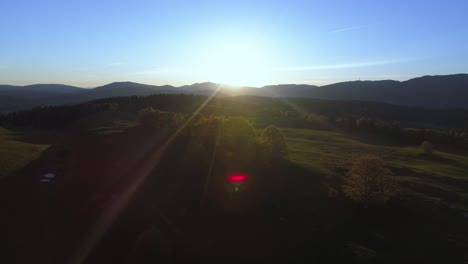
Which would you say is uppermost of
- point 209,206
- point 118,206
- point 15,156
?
point 15,156

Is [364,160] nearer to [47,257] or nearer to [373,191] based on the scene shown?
[373,191]

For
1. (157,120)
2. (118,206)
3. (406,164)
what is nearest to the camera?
(118,206)

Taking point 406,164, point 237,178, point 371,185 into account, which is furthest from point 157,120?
point 406,164

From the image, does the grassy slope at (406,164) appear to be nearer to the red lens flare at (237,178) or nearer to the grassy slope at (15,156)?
the red lens flare at (237,178)

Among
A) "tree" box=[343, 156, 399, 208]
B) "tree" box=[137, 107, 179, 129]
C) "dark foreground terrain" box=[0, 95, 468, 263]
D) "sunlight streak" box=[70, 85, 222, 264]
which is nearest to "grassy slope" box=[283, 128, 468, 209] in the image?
"dark foreground terrain" box=[0, 95, 468, 263]

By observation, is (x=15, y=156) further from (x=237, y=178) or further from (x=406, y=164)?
(x=406, y=164)

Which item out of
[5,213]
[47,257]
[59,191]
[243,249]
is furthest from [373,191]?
[5,213]

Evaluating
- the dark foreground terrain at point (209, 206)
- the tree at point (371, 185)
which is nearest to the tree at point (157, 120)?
the dark foreground terrain at point (209, 206)
